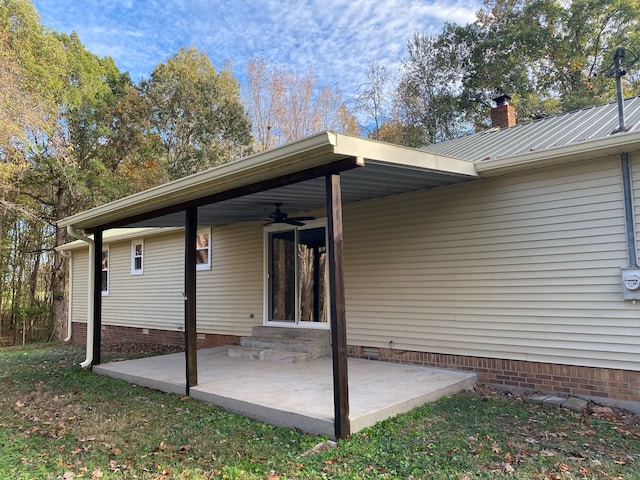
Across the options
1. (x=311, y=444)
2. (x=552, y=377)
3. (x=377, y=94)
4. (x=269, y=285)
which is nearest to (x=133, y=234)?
(x=269, y=285)

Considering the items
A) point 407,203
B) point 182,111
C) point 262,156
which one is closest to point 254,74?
point 182,111

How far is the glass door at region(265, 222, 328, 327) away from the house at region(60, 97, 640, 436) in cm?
3

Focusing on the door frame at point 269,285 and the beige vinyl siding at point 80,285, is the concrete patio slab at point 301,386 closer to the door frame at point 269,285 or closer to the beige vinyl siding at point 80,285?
the door frame at point 269,285

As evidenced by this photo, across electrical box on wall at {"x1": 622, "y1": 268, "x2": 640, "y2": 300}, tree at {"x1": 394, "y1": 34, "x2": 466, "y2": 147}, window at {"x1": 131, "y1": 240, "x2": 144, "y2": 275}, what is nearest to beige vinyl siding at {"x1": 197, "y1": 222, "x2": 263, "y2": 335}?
window at {"x1": 131, "y1": 240, "x2": 144, "y2": 275}

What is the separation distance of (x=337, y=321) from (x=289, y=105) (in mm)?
16803

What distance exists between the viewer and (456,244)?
5.57 m

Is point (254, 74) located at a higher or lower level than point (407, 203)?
higher

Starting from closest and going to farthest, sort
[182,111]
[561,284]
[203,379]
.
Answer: [561,284] < [203,379] < [182,111]

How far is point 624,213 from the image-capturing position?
4.31 meters

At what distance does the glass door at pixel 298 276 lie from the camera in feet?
24.2

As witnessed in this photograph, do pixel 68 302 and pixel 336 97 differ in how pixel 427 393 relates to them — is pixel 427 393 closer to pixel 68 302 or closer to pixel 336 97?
pixel 68 302

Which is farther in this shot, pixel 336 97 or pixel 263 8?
pixel 336 97

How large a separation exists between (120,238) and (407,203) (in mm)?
8379

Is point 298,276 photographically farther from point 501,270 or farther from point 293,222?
point 501,270
